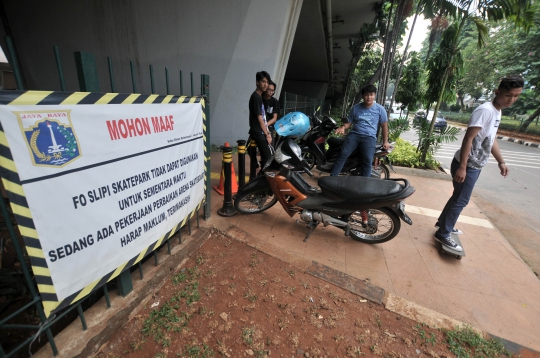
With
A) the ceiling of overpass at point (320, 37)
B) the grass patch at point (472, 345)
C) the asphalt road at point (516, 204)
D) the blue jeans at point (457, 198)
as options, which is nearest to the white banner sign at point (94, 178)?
the grass patch at point (472, 345)

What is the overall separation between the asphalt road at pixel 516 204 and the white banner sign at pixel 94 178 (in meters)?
4.18

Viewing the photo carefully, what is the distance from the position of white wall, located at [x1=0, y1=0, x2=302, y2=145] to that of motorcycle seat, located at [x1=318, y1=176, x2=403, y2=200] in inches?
181

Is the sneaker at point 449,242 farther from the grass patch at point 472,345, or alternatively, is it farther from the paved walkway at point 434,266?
the grass patch at point 472,345

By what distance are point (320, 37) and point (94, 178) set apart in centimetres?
1177

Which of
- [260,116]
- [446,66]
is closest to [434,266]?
[260,116]

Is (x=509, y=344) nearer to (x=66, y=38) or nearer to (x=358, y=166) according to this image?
(x=358, y=166)

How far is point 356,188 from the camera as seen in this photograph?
99.4 inches

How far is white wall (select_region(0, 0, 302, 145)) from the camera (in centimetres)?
591

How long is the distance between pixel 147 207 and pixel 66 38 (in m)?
9.27

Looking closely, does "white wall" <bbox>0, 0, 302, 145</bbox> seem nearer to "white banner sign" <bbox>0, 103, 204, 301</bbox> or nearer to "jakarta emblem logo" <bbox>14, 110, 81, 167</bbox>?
"white banner sign" <bbox>0, 103, 204, 301</bbox>

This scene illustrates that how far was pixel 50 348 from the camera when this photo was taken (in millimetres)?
1435

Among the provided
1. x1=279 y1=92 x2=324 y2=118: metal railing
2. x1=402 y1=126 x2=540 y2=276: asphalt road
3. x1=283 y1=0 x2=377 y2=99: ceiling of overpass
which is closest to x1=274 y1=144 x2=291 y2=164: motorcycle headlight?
x1=402 y1=126 x2=540 y2=276: asphalt road

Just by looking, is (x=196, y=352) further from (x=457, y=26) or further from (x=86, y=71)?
(x=457, y=26)

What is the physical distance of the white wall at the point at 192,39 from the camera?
591 cm
